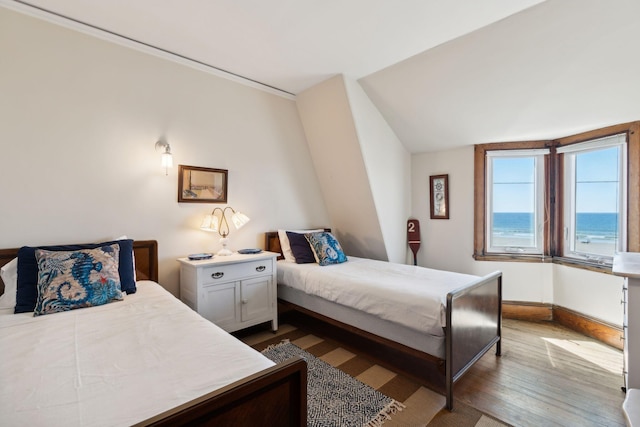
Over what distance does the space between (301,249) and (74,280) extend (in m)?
1.92

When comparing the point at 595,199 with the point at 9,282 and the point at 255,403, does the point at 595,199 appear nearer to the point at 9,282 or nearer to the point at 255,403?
the point at 255,403

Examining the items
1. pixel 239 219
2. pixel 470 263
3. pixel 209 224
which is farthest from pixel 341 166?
pixel 470 263

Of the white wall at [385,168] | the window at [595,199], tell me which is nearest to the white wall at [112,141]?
the white wall at [385,168]

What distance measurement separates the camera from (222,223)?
3.09 m

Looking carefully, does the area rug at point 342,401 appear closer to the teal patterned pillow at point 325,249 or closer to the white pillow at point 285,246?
the teal patterned pillow at point 325,249

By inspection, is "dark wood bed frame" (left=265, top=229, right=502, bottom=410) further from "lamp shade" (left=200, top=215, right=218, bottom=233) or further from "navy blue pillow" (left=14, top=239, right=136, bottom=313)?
"navy blue pillow" (left=14, top=239, right=136, bottom=313)

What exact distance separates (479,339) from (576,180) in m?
2.27

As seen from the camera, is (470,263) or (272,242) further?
(470,263)

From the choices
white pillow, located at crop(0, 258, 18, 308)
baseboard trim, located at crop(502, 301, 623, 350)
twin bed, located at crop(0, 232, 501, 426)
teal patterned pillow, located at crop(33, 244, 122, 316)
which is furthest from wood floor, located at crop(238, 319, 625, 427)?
white pillow, located at crop(0, 258, 18, 308)

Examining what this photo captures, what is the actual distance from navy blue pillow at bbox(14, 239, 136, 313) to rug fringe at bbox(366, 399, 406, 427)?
70.6 inches

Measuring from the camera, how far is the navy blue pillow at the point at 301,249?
3.21m

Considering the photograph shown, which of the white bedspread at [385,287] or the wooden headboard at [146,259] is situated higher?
the wooden headboard at [146,259]

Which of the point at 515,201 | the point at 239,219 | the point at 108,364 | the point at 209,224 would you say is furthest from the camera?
the point at 515,201

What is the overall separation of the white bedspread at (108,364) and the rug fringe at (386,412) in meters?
0.99
